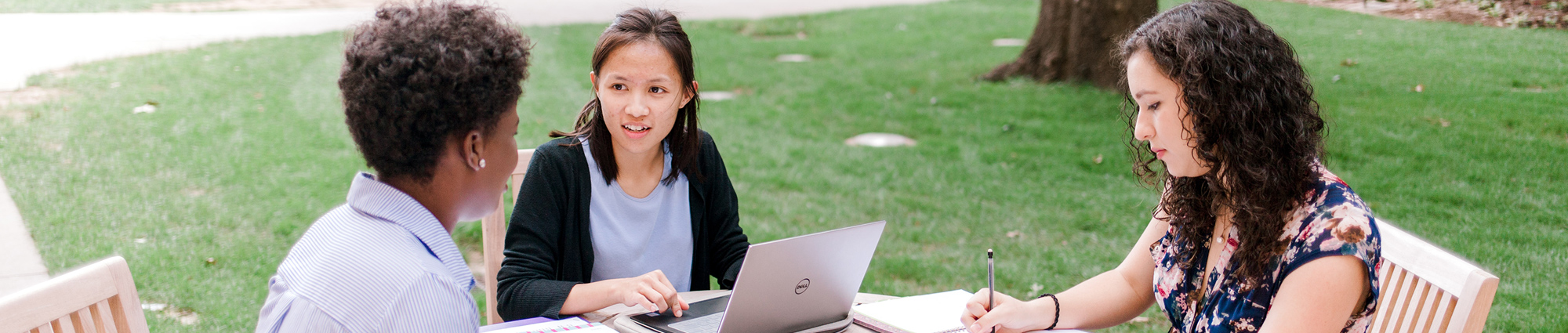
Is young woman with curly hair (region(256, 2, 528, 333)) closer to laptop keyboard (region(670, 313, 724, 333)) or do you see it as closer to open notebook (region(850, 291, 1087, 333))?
laptop keyboard (region(670, 313, 724, 333))

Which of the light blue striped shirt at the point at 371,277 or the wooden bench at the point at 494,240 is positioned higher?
the light blue striped shirt at the point at 371,277

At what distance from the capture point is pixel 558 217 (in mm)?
2359

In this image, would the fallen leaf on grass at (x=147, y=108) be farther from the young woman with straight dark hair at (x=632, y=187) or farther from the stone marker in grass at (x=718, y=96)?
the young woman with straight dark hair at (x=632, y=187)

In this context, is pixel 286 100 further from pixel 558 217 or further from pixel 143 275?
pixel 558 217

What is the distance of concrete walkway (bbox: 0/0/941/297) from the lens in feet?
14.8

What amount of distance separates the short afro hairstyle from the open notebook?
2.93ft

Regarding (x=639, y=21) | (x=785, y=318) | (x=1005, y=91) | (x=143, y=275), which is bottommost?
(x=1005, y=91)

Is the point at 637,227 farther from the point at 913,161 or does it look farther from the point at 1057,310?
the point at 913,161

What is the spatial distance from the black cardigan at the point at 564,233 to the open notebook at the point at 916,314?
327 millimetres

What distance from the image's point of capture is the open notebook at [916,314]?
Result: 1.98 meters

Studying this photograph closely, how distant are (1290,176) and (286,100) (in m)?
7.36

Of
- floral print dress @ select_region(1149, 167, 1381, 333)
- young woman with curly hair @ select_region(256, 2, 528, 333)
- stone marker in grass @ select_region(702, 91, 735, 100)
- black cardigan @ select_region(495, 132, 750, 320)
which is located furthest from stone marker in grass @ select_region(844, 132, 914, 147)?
young woman with curly hair @ select_region(256, 2, 528, 333)

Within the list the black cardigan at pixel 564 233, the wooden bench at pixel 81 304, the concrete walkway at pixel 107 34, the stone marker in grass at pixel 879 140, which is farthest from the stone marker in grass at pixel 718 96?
the wooden bench at pixel 81 304

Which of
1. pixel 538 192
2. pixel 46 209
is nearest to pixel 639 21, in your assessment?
pixel 538 192
